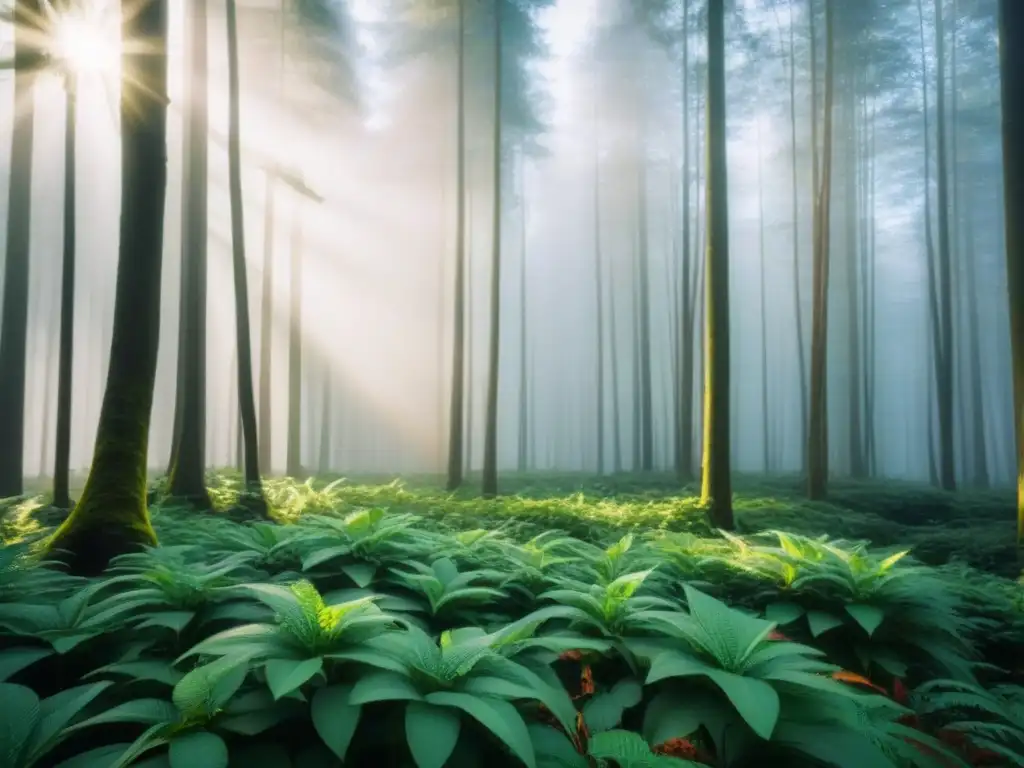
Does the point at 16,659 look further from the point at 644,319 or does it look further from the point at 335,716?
the point at 644,319

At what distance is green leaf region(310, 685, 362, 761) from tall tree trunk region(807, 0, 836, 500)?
11.6 meters

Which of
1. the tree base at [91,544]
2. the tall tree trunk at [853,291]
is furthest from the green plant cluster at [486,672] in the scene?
the tall tree trunk at [853,291]

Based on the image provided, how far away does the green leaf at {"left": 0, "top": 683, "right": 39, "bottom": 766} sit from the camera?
1514 millimetres

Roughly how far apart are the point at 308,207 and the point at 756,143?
1887 centimetres

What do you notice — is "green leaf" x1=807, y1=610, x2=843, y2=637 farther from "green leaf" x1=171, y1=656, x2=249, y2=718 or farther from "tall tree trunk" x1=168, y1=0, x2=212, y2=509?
"tall tree trunk" x1=168, y1=0, x2=212, y2=509

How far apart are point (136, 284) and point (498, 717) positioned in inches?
192

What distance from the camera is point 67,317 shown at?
752 cm

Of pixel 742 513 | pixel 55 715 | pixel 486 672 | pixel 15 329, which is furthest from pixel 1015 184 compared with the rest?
pixel 15 329

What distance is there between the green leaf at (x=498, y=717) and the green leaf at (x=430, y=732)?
0.03 m

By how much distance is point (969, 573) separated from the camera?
5.55m

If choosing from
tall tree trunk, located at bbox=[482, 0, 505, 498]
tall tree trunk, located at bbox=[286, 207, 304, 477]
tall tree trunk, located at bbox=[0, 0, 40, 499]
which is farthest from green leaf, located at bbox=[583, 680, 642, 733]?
tall tree trunk, located at bbox=[286, 207, 304, 477]

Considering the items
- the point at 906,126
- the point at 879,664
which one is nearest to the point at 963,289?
the point at 906,126

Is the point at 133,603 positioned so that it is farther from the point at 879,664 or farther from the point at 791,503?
the point at 791,503

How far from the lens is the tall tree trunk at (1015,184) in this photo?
20.2ft
